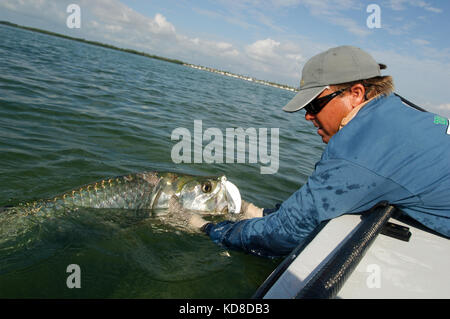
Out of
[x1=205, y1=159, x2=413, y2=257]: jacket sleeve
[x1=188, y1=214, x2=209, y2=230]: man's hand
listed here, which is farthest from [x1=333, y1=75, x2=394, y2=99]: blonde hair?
[x1=188, y1=214, x2=209, y2=230]: man's hand

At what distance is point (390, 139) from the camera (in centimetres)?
181

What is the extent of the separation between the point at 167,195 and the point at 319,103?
195 centimetres

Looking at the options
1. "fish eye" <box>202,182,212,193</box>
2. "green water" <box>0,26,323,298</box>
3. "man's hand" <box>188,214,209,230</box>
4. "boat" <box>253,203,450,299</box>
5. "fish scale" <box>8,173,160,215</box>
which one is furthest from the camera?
"fish eye" <box>202,182,212,193</box>

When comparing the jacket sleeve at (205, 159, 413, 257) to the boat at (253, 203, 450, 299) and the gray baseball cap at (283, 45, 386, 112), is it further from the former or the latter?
the gray baseball cap at (283, 45, 386, 112)

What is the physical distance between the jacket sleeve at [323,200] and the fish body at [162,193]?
0.98 m

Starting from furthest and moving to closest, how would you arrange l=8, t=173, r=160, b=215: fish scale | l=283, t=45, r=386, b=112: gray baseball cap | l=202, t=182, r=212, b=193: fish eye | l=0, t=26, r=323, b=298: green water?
1. l=202, t=182, r=212, b=193: fish eye
2. l=8, t=173, r=160, b=215: fish scale
3. l=0, t=26, r=323, b=298: green water
4. l=283, t=45, r=386, b=112: gray baseball cap

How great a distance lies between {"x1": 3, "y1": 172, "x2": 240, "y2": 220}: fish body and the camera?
3.30 metres

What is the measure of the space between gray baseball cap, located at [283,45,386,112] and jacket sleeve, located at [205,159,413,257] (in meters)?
0.54

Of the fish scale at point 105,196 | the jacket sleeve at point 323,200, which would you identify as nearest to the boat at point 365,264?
the jacket sleeve at point 323,200

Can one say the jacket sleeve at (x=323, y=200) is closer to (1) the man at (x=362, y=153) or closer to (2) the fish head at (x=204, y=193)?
(1) the man at (x=362, y=153)

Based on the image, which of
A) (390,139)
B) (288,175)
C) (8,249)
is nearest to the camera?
(390,139)

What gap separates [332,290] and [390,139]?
96 centimetres
